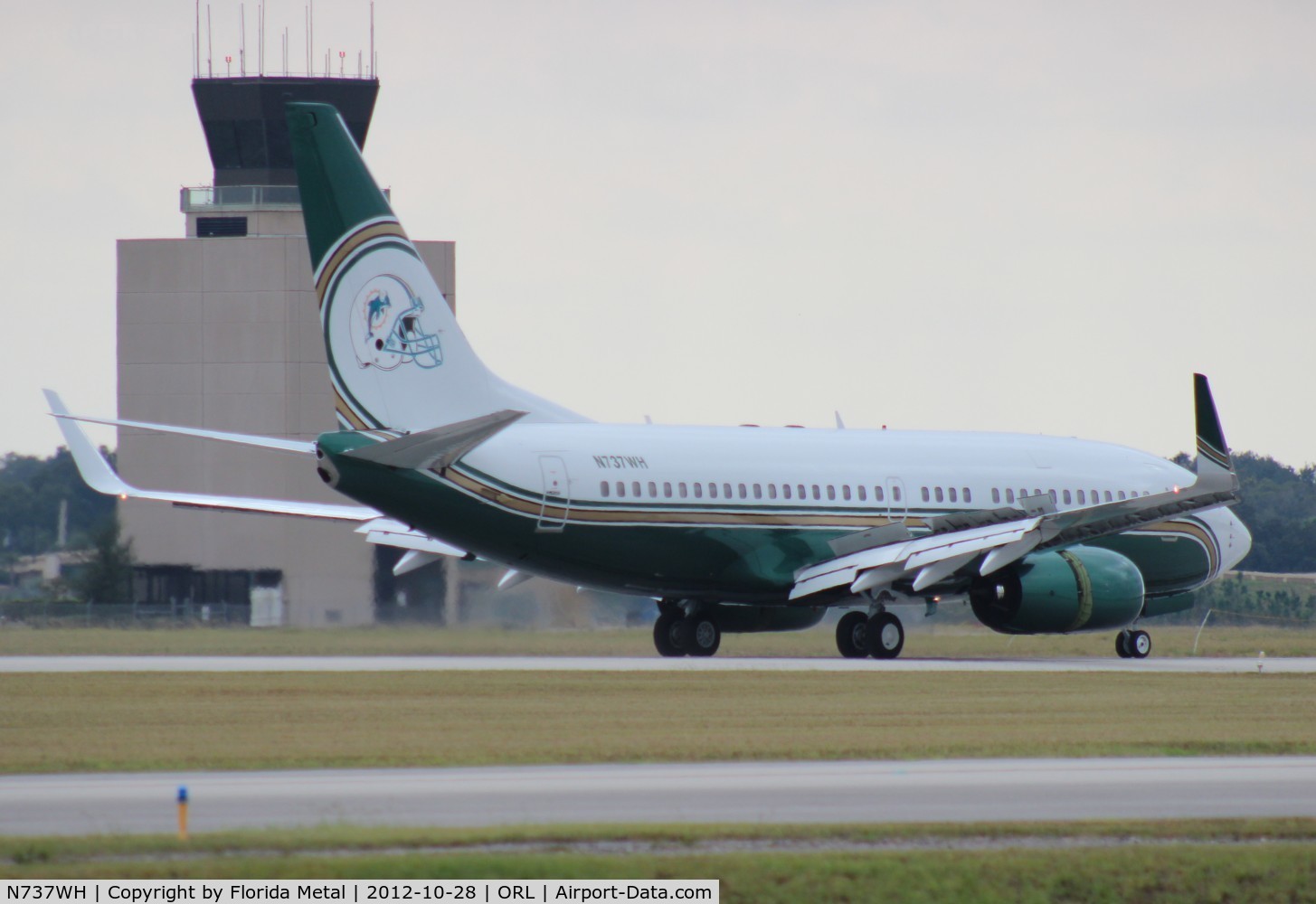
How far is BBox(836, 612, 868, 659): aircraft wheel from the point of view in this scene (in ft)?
123

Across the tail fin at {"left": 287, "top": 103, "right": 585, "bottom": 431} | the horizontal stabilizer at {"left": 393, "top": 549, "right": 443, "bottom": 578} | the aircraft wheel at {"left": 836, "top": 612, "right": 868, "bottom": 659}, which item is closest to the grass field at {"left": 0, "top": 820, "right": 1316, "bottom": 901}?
the tail fin at {"left": 287, "top": 103, "right": 585, "bottom": 431}

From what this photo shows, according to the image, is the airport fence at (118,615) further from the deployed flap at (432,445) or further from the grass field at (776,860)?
the grass field at (776,860)

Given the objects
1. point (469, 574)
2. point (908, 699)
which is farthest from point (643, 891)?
point (469, 574)

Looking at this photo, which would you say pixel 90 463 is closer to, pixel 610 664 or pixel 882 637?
pixel 610 664

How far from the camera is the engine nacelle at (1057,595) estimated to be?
36.4 metres

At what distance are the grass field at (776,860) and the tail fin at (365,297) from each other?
19903 millimetres

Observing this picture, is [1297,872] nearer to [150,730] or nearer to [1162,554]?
[150,730]

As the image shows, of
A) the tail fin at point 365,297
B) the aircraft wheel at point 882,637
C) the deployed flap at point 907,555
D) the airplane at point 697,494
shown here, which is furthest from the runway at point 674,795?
the aircraft wheel at point 882,637

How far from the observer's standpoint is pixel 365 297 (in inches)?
1318

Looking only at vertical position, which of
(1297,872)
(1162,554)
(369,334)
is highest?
(369,334)

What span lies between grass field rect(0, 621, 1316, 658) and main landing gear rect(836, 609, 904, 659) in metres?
1.63

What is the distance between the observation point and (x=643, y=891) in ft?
40.8

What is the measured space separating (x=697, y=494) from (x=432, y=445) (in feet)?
20.3

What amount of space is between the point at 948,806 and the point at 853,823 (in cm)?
138
